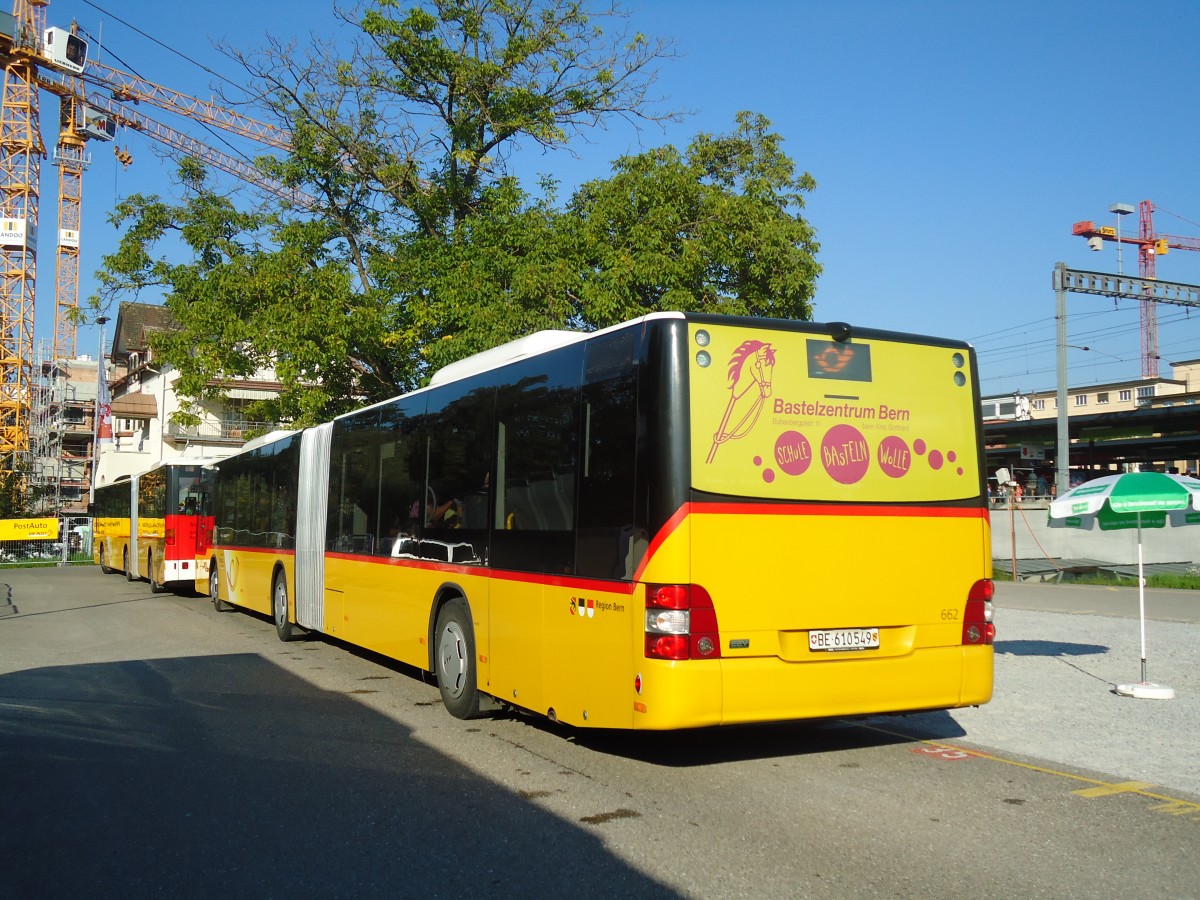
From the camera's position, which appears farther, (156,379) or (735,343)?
(156,379)

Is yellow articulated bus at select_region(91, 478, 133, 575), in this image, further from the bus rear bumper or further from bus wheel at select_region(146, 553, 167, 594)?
the bus rear bumper

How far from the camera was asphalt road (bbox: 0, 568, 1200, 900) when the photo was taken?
16.5 feet

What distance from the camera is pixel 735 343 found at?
7027 mm

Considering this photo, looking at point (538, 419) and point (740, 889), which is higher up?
point (538, 419)

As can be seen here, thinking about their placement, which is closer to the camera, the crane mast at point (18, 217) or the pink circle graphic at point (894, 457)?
the pink circle graphic at point (894, 457)

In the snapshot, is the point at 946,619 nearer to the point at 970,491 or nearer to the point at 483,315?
the point at 970,491

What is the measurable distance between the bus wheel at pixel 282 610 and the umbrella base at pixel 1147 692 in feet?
34.4

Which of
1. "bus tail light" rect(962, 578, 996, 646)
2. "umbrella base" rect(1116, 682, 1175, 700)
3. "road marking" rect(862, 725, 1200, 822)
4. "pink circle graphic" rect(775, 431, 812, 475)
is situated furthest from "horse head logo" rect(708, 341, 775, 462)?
"umbrella base" rect(1116, 682, 1175, 700)

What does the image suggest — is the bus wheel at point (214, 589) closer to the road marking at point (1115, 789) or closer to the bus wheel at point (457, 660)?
the bus wheel at point (457, 660)

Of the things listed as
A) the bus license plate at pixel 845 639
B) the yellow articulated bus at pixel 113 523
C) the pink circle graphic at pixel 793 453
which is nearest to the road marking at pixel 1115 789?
the bus license plate at pixel 845 639

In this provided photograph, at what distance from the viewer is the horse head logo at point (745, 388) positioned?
6895 mm

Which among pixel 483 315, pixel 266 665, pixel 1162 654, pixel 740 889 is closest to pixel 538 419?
pixel 740 889

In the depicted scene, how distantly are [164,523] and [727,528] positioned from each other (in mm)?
22266

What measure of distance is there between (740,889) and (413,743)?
3.91 metres
